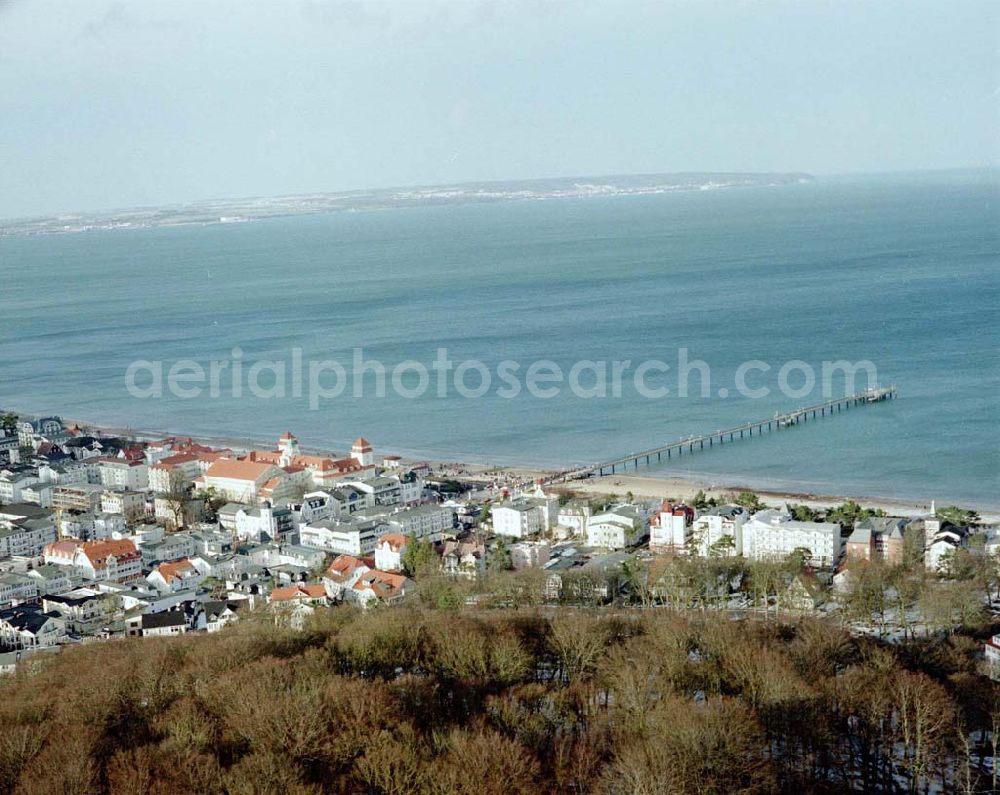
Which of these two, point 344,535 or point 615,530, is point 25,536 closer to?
point 344,535

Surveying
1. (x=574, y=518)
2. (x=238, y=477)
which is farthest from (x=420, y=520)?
(x=238, y=477)

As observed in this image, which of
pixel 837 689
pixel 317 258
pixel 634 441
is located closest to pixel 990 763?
pixel 837 689

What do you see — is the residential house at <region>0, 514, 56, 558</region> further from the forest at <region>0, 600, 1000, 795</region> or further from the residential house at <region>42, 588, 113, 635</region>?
the forest at <region>0, 600, 1000, 795</region>

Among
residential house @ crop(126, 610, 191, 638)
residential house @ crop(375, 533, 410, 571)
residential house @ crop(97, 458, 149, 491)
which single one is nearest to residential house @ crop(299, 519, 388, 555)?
residential house @ crop(375, 533, 410, 571)

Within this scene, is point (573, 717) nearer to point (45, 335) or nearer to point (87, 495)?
point (87, 495)

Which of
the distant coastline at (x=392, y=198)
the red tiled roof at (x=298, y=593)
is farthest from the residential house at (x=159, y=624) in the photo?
the distant coastline at (x=392, y=198)

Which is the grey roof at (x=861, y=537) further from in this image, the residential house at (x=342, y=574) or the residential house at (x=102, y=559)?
the residential house at (x=102, y=559)
